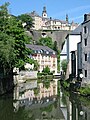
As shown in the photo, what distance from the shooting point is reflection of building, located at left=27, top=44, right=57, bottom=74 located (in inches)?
4257

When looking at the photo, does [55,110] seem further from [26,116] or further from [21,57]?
[21,57]

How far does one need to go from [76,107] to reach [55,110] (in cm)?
224

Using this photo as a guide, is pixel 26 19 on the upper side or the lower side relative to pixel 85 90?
upper

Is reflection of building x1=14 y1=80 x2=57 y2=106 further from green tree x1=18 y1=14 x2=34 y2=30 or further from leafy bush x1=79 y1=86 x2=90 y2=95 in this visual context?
green tree x1=18 y1=14 x2=34 y2=30

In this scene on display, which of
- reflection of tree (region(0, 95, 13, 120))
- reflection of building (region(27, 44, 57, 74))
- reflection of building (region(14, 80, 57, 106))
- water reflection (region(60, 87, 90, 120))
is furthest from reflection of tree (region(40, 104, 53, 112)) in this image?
reflection of building (region(27, 44, 57, 74))

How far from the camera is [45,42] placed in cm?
13912

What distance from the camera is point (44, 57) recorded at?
112 metres

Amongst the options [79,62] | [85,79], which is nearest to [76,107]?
[85,79]

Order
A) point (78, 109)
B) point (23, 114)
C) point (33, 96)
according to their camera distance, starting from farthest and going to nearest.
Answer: point (33, 96) < point (78, 109) < point (23, 114)

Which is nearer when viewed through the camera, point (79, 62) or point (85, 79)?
point (85, 79)

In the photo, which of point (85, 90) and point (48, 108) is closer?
point (48, 108)

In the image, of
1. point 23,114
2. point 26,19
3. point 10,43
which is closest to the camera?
point 23,114

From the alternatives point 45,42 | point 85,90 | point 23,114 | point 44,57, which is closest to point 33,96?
point 85,90

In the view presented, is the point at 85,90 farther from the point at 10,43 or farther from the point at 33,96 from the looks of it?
the point at 10,43
